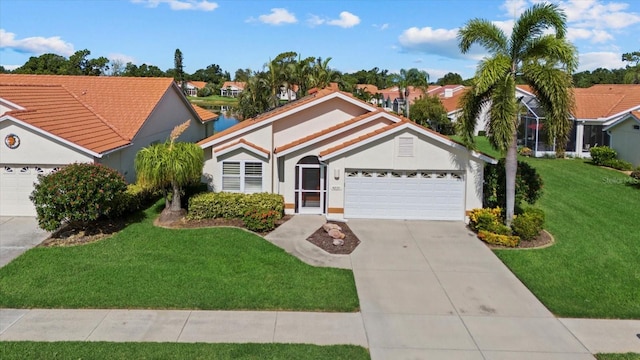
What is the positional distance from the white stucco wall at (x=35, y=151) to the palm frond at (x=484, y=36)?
13.4m

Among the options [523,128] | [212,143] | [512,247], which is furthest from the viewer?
[523,128]

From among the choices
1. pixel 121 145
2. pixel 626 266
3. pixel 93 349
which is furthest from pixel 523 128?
pixel 93 349

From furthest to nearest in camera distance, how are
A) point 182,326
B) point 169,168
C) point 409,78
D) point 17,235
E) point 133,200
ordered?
point 409,78
point 133,200
point 169,168
point 17,235
point 182,326

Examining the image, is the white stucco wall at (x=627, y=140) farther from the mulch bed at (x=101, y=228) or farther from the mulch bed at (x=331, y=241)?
the mulch bed at (x=101, y=228)

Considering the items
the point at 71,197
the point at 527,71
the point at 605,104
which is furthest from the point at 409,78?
the point at 71,197

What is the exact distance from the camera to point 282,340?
9531mm

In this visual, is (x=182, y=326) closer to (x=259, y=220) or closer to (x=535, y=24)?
(x=259, y=220)

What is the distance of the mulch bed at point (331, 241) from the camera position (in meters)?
15.0

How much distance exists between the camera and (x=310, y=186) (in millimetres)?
19344

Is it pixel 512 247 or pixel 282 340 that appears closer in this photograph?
pixel 282 340

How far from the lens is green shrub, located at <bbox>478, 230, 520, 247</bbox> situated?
15.5 metres

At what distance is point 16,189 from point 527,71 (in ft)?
57.9

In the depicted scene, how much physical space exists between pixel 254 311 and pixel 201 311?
1.12 m

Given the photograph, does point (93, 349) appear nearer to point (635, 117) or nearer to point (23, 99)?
point (23, 99)
